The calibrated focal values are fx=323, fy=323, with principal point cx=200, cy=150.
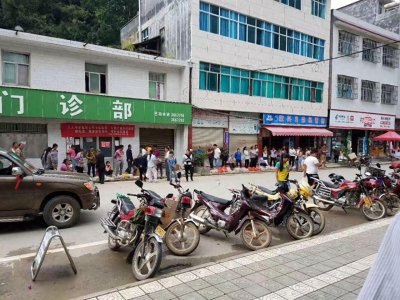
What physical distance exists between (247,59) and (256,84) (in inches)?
69.2

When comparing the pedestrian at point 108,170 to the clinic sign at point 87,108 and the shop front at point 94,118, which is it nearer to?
the shop front at point 94,118

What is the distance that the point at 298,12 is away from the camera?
2348 centimetres

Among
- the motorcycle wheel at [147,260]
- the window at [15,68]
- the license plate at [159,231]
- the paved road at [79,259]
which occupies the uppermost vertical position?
the window at [15,68]

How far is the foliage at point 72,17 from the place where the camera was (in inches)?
1065

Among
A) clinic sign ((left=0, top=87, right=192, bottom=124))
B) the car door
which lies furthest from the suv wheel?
clinic sign ((left=0, top=87, right=192, bottom=124))

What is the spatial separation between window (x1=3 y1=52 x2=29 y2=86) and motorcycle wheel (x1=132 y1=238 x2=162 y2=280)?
12.8 metres

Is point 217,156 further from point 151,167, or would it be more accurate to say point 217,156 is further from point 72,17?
point 72,17

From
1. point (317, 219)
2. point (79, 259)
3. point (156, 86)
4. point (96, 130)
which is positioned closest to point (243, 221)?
point (317, 219)

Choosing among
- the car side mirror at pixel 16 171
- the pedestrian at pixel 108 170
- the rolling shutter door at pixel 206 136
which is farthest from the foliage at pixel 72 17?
the car side mirror at pixel 16 171

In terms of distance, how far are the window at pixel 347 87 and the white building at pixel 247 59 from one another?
2.02 metres

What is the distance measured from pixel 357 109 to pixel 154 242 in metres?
28.2

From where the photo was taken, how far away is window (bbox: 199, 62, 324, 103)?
19.2m

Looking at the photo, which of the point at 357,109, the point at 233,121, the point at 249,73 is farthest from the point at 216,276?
the point at 357,109

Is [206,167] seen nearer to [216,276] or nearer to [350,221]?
[350,221]
